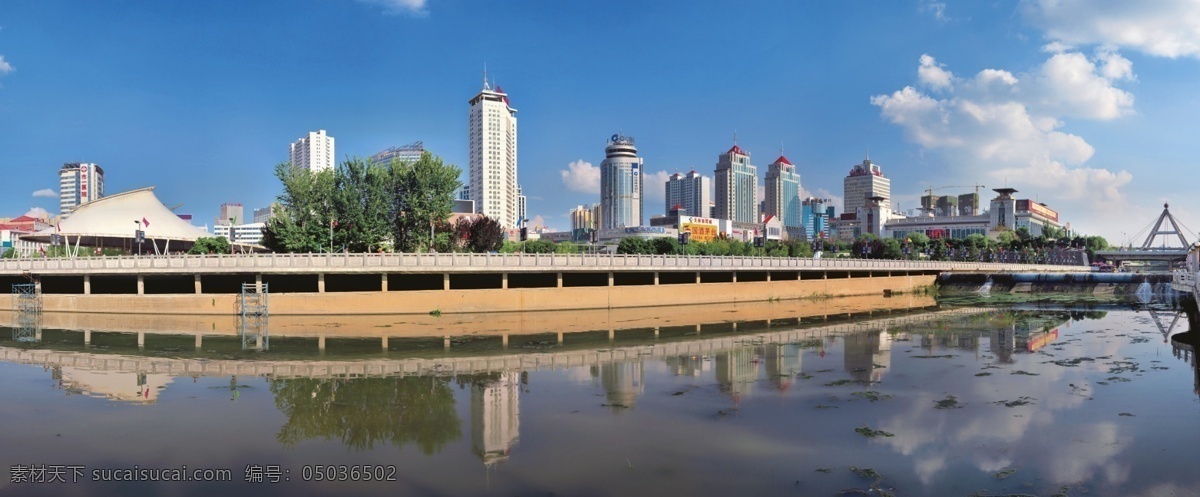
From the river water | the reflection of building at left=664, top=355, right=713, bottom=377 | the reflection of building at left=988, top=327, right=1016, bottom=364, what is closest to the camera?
the river water

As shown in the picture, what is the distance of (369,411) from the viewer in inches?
743

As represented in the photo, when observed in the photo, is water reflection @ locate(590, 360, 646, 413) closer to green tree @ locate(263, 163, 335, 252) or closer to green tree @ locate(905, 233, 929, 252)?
green tree @ locate(263, 163, 335, 252)

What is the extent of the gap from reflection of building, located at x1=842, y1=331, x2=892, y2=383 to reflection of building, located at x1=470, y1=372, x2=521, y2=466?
12366 millimetres

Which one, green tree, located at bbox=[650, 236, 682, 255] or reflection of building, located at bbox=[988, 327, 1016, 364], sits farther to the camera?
green tree, located at bbox=[650, 236, 682, 255]

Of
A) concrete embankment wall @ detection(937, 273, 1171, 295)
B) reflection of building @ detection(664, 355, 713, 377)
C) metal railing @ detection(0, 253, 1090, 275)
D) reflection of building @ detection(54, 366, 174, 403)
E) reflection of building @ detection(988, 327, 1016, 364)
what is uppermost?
metal railing @ detection(0, 253, 1090, 275)

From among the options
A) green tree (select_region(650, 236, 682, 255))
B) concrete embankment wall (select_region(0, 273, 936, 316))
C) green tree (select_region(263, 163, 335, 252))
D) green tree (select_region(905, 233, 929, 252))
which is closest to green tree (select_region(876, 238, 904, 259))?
green tree (select_region(905, 233, 929, 252))

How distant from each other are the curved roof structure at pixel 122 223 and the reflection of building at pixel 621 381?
67.5 m

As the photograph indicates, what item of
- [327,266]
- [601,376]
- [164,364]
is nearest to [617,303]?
[327,266]

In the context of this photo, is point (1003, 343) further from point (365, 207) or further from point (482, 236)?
point (482, 236)

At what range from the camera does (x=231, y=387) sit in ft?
73.7

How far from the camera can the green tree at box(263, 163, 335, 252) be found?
63531mm

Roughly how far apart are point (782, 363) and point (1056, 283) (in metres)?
68.6

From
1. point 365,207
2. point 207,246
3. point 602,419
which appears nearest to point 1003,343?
point 602,419

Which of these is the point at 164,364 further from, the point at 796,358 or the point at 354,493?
the point at 796,358
